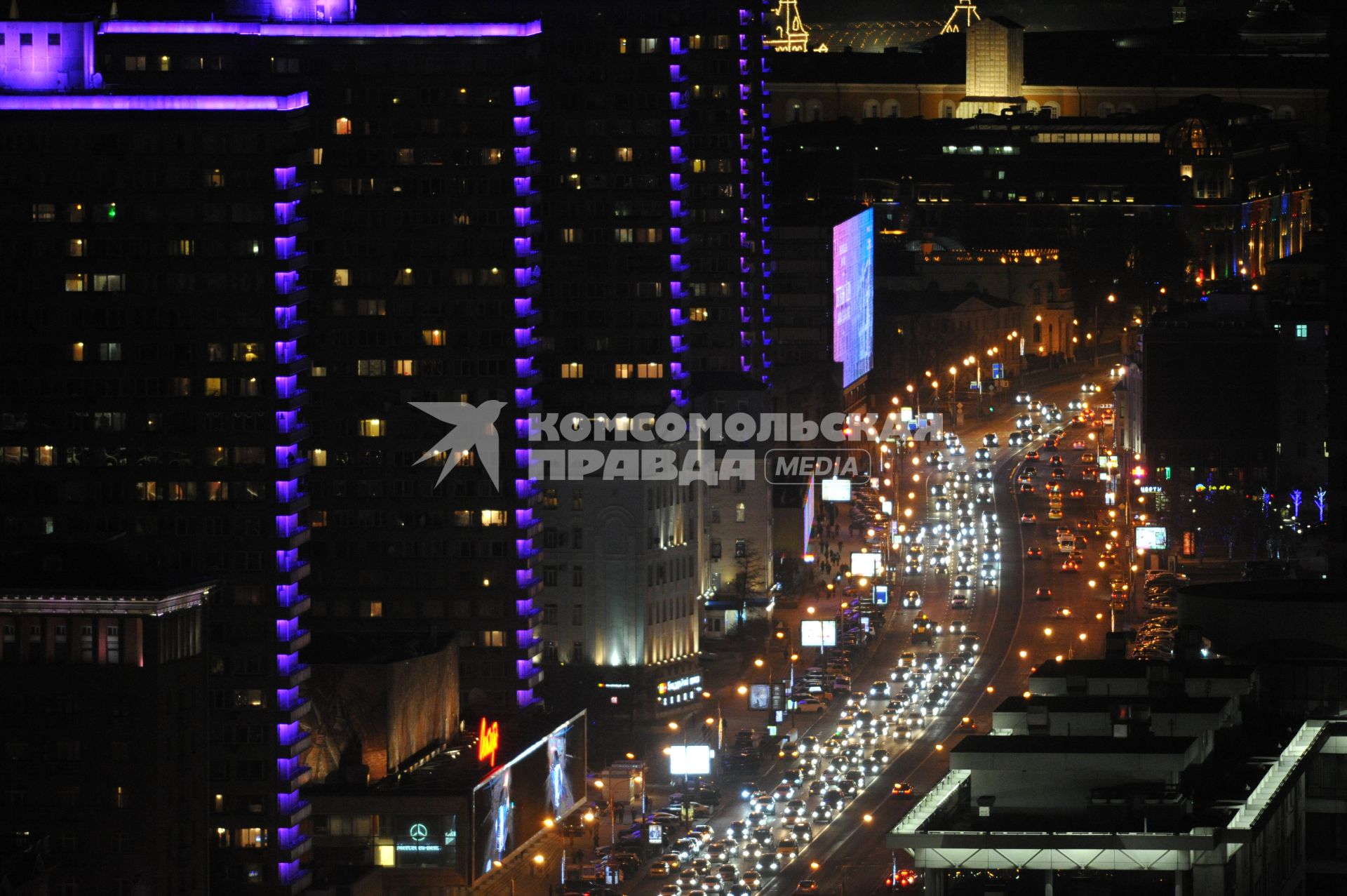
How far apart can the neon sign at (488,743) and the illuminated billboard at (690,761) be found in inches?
387

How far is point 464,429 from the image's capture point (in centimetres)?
19588

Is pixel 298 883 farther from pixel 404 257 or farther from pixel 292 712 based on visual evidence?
pixel 404 257

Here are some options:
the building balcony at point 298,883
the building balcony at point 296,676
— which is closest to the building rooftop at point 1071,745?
the building balcony at point 298,883

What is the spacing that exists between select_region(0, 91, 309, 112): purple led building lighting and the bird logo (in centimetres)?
2969

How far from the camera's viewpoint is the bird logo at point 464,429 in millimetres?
195750

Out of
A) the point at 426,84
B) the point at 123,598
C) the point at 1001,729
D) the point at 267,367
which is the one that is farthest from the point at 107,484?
the point at 1001,729

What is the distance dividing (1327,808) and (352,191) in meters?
82.3

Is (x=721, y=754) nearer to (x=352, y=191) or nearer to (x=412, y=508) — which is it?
(x=412, y=508)

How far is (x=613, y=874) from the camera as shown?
166m

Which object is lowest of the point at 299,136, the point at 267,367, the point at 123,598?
the point at 123,598

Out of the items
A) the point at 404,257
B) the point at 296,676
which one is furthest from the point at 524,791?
the point at 404,257

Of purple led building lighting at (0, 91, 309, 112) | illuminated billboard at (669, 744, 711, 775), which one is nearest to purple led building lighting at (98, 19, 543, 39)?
purple led building lighting at (0, 91, 309, 112)

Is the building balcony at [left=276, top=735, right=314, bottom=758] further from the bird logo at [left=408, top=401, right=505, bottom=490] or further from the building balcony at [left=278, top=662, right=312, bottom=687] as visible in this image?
the bird logo at [left=408, top=401, right=505, bottom=490]

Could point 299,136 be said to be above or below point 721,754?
above
